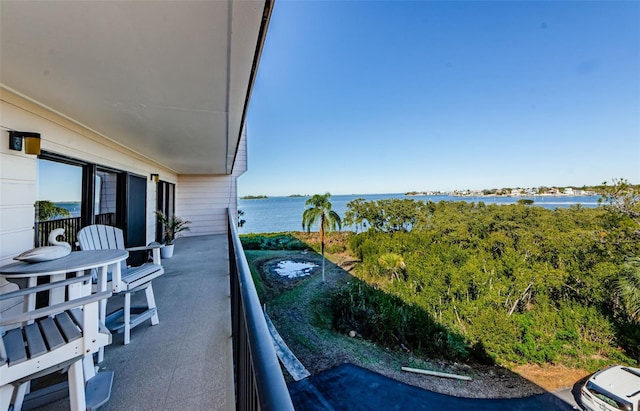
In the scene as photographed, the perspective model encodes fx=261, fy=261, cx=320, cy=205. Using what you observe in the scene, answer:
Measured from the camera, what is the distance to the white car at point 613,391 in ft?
25.8

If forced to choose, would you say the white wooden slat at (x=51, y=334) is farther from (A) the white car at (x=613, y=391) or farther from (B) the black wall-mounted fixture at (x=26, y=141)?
(A) the white car at (x=613, y=391)

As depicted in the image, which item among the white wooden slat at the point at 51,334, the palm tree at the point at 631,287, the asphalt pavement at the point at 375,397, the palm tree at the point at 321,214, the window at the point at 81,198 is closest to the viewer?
the white wooden slat at the point at 51,334

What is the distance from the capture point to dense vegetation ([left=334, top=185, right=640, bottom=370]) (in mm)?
11133

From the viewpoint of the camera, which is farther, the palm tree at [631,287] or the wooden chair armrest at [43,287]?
the palm tree at [631,287]

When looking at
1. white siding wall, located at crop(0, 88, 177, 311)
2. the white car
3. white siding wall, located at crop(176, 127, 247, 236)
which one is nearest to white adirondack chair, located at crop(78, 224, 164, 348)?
white siding wall, located at crop(0, 88, 177, 311)

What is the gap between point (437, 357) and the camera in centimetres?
1025

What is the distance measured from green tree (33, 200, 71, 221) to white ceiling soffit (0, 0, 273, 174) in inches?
37.1

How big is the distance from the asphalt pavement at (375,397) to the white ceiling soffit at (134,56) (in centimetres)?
785

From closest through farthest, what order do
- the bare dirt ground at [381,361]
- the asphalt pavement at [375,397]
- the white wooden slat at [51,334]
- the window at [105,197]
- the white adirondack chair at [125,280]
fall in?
the white wooden slat at [51,334]
the white adirondack chair at [125,280]
the window at [105,197]
the asphalt pavement at [375,397]
the bare dirt ground at [381,361]

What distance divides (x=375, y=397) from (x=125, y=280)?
25.9 feet

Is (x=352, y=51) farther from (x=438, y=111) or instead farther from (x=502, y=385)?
→ (x=502, y=385)


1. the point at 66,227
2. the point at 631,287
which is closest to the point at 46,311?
the point at 66,227

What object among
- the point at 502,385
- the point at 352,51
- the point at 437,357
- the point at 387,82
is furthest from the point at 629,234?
the point at 352,51

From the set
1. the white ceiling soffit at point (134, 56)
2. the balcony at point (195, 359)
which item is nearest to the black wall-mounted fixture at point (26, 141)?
the white ceiling soffit at point (134, 56)
